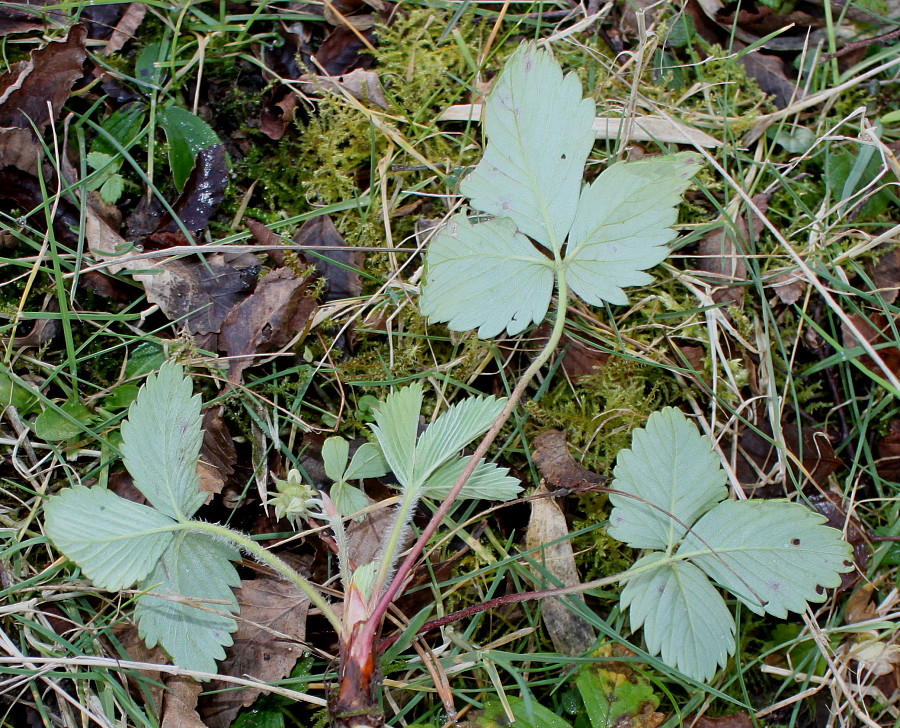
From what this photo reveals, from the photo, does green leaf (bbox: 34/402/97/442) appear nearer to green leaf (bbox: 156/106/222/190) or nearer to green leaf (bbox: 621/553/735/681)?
green leaf (bbox: 156/106/222/190)

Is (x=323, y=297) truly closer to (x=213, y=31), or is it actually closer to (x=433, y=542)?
(x=433, y=542)

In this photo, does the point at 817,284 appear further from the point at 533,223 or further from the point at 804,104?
the point at 533,223

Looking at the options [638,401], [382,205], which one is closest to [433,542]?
[638,401]

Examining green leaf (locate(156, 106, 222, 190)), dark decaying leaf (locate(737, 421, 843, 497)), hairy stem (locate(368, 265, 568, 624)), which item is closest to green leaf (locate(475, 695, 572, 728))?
hairy stem (locate(368, 265, 568, 624))

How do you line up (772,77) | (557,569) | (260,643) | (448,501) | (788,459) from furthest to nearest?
(772,77) < (788,459) < (557,569) < (260,643) < (448,501)

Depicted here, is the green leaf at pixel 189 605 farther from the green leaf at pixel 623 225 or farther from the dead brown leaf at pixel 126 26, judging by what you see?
the dead brown leaf at pixel 126 26

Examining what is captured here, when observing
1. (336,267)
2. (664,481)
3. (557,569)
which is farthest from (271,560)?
(664,481)
